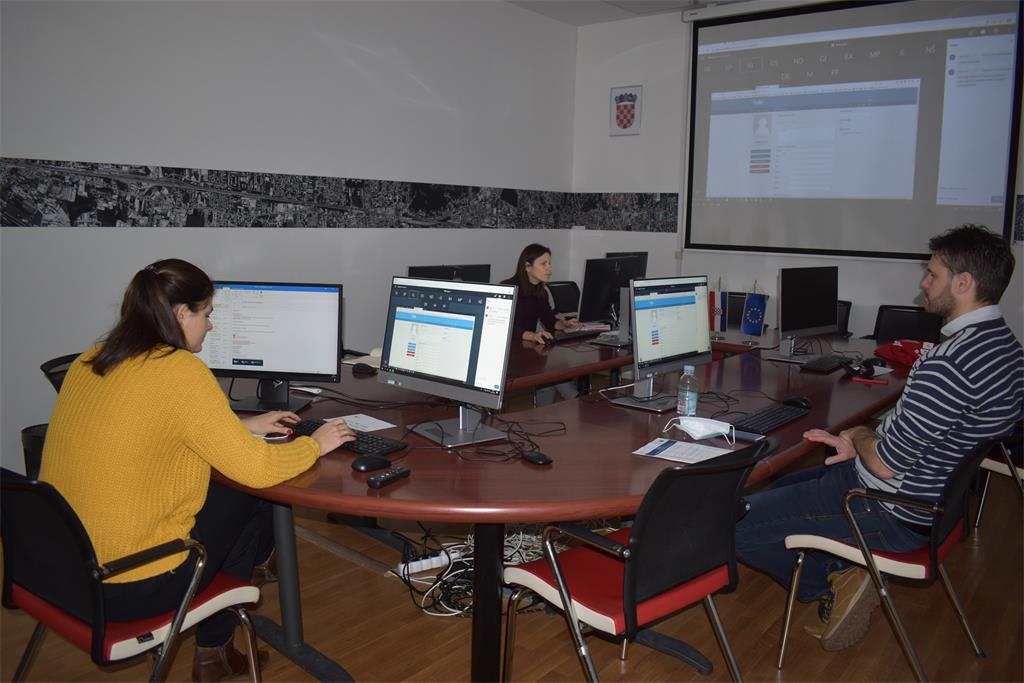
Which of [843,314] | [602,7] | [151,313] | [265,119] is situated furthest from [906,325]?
[151,313]

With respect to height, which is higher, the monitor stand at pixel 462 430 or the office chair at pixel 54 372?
the office chair at pixel 54 372

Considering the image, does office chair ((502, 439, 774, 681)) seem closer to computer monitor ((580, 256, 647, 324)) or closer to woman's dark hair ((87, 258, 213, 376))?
woman's dark hair ((87, 258, 213, 376))

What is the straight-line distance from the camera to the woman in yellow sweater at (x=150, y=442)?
1.85 meters

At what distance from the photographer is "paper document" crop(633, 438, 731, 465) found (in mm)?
2324

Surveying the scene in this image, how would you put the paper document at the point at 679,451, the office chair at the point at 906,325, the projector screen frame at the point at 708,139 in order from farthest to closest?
the projector screen frame at the point at 708,139
the office chair at the point at 906,325
the paper document at the point at 679,451

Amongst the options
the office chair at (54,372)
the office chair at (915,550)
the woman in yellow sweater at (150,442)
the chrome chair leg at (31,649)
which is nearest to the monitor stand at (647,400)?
the office chair at (915,550)

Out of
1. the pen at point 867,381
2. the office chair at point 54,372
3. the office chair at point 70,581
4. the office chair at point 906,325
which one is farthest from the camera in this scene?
the office chair at point 906,325

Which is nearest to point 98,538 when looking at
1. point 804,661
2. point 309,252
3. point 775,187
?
point 804,661

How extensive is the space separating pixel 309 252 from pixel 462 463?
3267 mm

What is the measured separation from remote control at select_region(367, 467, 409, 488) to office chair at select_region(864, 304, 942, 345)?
3.75 metres

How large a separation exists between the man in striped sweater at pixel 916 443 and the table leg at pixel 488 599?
964mm

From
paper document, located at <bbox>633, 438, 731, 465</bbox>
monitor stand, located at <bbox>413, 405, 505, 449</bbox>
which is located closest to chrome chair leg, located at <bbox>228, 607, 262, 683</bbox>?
monitor stand, located at <bbox>413, 405, 505, 449</bbox>

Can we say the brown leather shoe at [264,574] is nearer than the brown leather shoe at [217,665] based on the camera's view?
No

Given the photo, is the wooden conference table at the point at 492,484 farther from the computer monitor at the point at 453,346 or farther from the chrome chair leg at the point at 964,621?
the chrome chair leg at the point at 964,621
